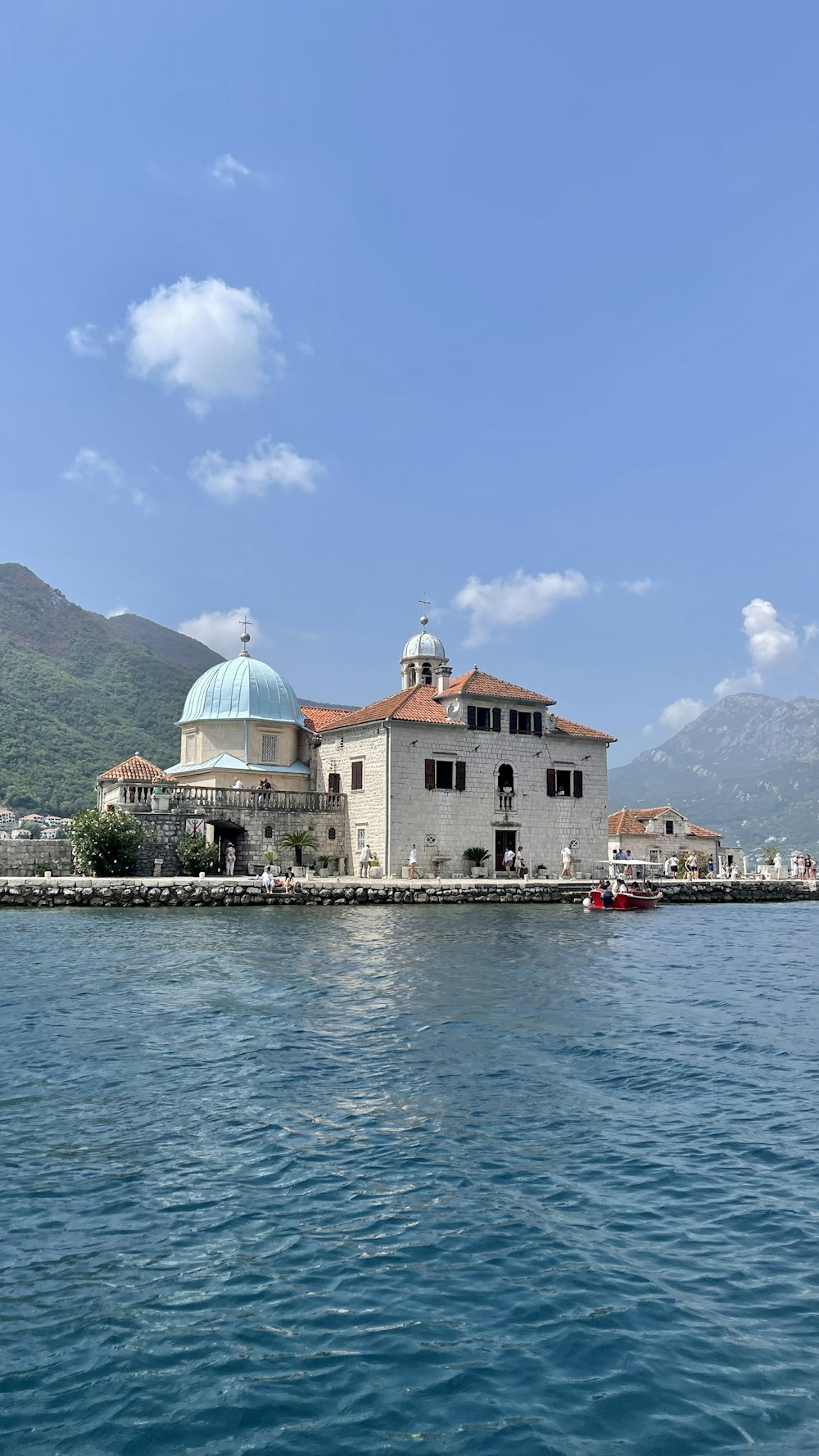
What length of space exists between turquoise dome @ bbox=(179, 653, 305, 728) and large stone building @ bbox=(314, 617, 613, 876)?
2840mm

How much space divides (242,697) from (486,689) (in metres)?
11.3

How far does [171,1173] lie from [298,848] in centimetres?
3405

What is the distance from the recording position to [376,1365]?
5082 mm

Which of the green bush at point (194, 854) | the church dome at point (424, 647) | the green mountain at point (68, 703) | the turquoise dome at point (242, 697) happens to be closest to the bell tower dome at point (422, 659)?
the church dome at point (424, 647)

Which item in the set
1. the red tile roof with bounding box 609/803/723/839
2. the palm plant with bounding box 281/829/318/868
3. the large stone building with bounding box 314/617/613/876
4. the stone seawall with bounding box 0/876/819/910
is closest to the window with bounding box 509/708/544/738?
the large stone building with bounding box 314/617/613/876

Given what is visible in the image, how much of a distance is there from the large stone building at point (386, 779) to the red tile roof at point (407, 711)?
0.08m

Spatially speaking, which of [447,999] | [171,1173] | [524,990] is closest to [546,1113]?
[171,1173]

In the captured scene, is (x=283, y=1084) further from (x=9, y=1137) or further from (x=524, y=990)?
(x=524, y=990)

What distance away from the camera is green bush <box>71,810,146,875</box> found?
119 ft

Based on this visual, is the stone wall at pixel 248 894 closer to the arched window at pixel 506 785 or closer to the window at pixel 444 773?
the arched window at pixel 506 785

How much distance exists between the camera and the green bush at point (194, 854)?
38.2 metres

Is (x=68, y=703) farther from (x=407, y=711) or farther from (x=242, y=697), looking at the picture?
(x=407, y=711)

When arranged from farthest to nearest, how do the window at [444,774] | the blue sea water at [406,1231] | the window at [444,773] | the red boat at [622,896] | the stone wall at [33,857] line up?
the window at [444,773] → the window at [444,774] → the stone wall at [33,857] → the red boat at [622,896] → the blue sea water at [406,1231]

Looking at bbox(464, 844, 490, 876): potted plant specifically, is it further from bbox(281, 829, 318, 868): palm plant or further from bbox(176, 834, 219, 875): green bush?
bbox(176, 834, 219, 875): green bush
